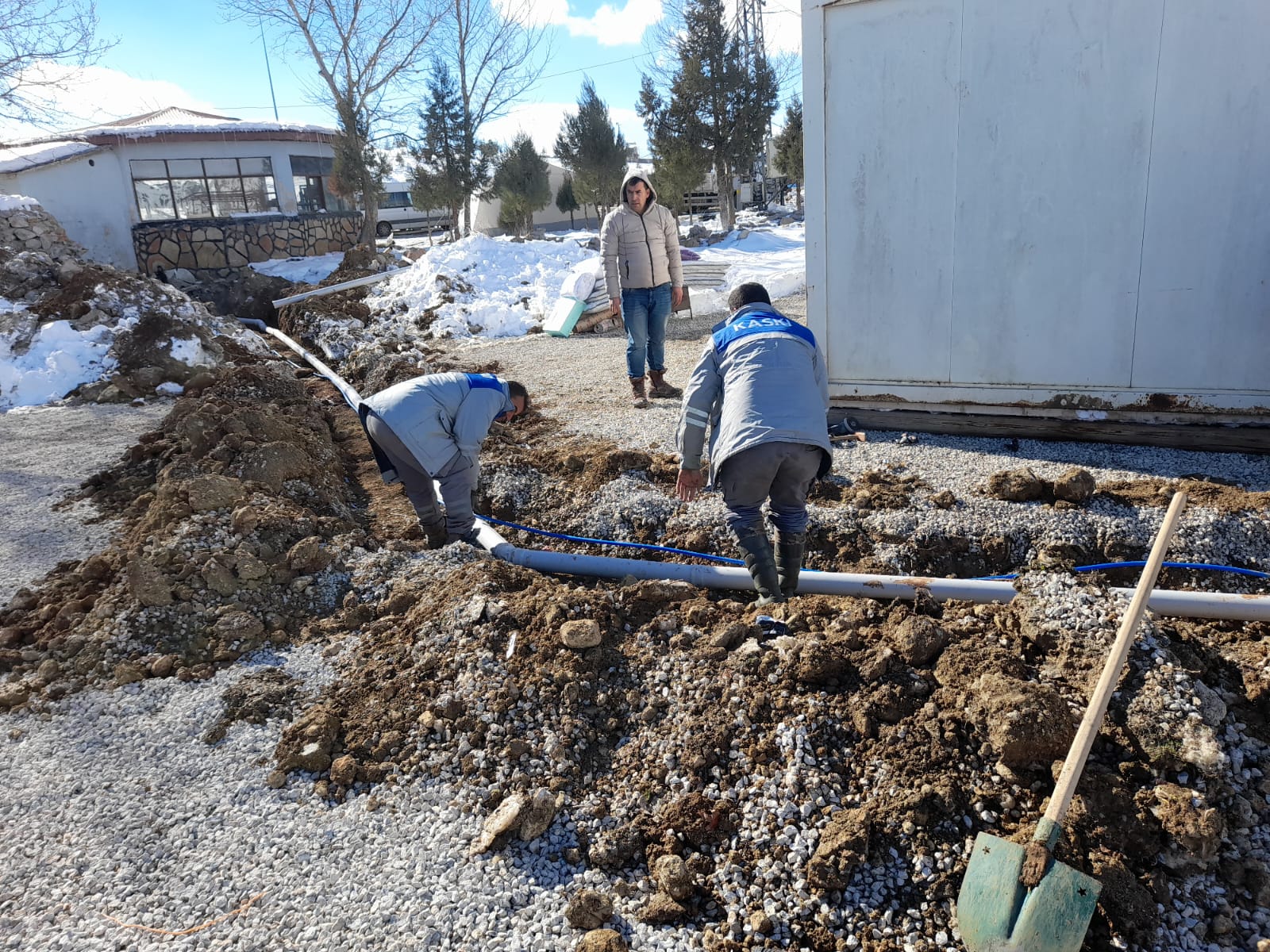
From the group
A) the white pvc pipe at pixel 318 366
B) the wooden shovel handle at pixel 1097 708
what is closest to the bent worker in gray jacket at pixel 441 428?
the white pvc pipe at pixel 318 366

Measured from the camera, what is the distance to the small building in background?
181 inches

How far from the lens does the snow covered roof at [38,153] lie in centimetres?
1696

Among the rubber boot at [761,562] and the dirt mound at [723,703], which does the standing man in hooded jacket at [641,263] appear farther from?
the rubber boot at [761,562]

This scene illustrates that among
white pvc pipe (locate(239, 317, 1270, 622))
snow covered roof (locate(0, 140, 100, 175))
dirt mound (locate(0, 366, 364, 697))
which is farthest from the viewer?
snow covered roof (locate(0, 140, 100, 175))

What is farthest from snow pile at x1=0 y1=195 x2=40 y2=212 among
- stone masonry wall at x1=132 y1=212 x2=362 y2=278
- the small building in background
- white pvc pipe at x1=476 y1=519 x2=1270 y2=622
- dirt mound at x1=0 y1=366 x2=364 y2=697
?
the small building in background

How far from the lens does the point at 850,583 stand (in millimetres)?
3545

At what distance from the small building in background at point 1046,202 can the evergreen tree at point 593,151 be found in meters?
23.8

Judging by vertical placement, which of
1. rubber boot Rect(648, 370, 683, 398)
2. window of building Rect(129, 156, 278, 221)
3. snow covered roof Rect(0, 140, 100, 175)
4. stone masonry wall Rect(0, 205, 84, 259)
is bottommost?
rubber boot Rect(648, 370, 683, 398)

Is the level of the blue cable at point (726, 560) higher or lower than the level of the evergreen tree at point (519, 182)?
lower

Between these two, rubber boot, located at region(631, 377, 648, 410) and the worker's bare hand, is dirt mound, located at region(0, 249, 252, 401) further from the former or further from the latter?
the worker's bare hand

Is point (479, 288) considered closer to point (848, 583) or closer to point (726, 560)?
point (726, 560)

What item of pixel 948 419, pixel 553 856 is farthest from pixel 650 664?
pixel 948 419

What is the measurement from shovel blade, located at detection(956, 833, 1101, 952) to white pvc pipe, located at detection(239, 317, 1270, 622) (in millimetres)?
1354

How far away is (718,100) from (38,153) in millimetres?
17664
